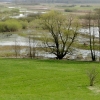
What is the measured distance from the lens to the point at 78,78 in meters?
24.7

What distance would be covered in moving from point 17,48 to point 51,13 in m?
10.5

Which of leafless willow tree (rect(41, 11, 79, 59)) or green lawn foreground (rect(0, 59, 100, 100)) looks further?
Result: leafless willow tree (rect(41, 11, 79, 59))

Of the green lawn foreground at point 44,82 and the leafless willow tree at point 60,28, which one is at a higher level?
the leafless willow tree at point 60,28

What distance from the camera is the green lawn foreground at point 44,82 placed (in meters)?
19.0

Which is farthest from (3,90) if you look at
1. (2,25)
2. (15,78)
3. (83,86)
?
(2,25)

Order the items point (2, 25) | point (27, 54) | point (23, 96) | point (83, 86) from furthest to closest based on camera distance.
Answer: point (2, 25) → point (27, 54) → point (83, 86) → point (23, 96)

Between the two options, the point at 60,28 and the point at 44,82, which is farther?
the point at 60,28

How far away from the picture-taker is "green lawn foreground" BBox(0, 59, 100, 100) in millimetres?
19000

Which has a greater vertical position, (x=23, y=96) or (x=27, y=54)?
(x=23, y=96)

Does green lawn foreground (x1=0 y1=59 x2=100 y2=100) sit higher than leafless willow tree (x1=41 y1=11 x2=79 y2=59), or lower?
lower

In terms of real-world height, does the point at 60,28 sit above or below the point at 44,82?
above

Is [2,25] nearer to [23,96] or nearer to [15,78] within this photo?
[15,78]

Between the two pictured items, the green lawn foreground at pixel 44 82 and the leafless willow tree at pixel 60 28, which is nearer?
the green lawn foreground at pixel 44 82

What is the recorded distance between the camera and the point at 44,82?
23078 mm
